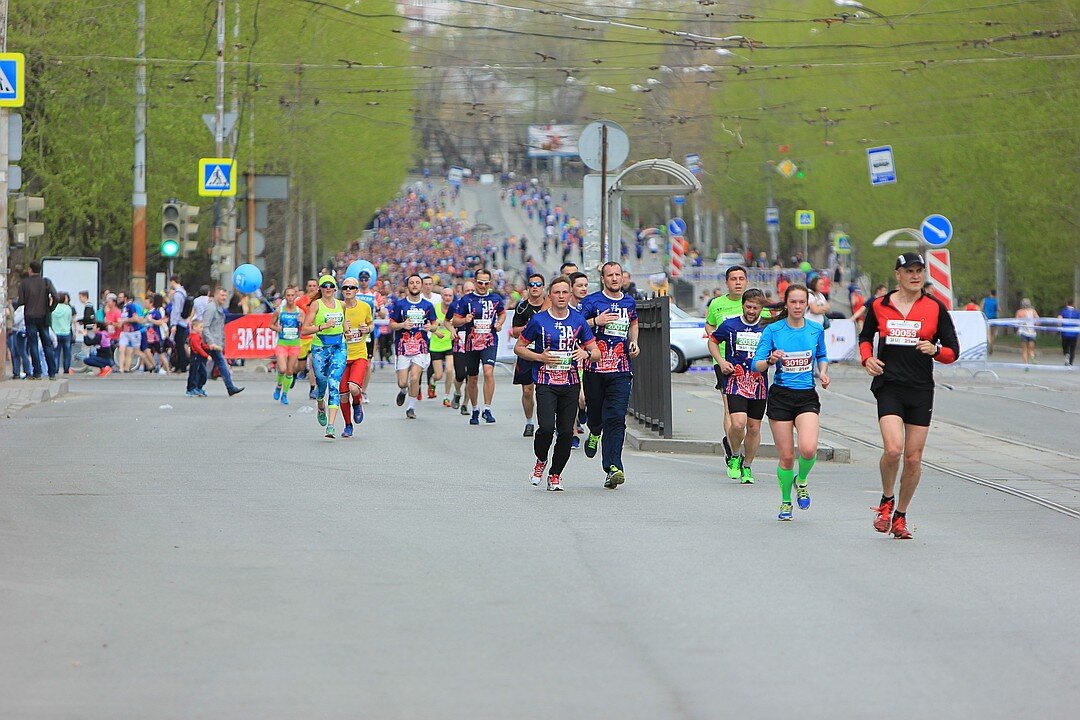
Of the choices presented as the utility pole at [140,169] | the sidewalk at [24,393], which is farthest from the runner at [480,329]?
the utility pole at [140,169]

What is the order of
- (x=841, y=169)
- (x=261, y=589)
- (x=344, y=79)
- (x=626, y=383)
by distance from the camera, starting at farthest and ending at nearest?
(x=841, y=169) < (x=344, y=79) < (x=626, y=383) < (x=261, y=589)

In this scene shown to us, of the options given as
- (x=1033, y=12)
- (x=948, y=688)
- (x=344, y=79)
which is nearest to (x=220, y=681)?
(x=948, y=688)

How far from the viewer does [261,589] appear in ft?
26.4

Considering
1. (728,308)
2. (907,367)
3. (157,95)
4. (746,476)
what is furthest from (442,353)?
(157,95)

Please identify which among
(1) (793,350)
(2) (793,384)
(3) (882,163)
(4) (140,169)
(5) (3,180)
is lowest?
(2) (793,384)

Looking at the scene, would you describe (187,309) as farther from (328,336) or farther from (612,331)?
(612,331)

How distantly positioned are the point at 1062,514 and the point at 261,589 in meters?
5.81

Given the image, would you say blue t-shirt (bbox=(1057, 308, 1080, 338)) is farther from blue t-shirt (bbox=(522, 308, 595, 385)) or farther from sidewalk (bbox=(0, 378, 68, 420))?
blue t-shirt (bbox=(522, 308, 595, 385))

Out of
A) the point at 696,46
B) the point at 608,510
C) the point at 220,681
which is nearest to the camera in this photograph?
the point at 220,681

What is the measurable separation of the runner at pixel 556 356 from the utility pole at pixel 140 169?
987 inches

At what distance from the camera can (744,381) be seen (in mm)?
13602

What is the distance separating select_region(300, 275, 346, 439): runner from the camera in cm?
1723

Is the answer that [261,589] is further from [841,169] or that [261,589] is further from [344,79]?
[841,169]

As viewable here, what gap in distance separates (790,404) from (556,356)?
211 centimetres
